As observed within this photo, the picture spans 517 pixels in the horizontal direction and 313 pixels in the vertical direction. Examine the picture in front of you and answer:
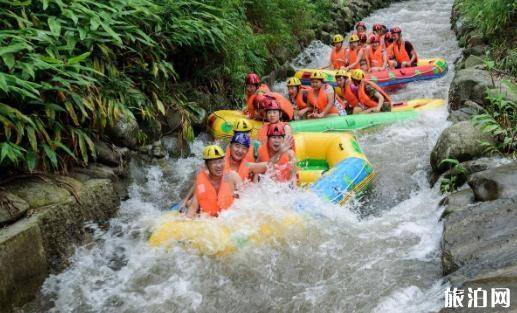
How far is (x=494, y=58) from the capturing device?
29.4 feet

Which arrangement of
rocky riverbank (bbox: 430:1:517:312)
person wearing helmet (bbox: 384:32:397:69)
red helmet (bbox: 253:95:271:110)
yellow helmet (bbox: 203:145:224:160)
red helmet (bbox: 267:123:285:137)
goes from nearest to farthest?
rocky riverbank (bbox: 430:1:517:312) < yellow helmet (bbox: 203:145:224:160) < red helmet (bbox: 267:123:285:137) < red helmet (bbox: 253:95:271:110) < person wearing helmet (bbox: 384:32:397:69)

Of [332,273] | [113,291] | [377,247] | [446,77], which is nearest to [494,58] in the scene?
[446,77]

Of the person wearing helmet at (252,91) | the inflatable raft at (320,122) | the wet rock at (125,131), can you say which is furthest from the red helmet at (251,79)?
the wet rock at (125,131)

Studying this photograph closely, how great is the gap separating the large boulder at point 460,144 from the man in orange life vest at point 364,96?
2.92 meters

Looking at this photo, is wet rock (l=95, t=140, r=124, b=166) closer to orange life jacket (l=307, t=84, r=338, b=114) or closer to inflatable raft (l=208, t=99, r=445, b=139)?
inflatable raft (l=208, t=99, r=445, b=139)

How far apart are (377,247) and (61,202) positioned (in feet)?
10.5

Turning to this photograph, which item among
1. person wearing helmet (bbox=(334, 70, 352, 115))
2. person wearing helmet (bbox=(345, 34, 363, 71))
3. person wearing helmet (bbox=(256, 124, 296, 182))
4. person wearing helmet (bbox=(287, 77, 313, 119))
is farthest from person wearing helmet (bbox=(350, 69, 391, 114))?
person wearing helmet (bbox=(256, 124, 296, 182))

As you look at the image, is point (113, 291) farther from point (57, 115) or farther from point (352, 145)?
point (352, 145)

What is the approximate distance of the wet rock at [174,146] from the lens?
762 centimetres

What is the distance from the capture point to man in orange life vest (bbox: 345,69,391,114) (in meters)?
9.50

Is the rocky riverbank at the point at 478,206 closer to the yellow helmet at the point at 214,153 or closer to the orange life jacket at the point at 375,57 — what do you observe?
the yellow helmet at the point at 214,153

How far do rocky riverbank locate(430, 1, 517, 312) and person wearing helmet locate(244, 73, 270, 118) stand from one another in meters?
3.23

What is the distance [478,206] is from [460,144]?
1.69 metres

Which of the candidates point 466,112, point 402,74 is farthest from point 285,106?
point 402,74
